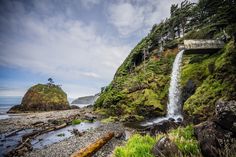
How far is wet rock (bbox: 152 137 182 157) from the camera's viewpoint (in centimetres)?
644

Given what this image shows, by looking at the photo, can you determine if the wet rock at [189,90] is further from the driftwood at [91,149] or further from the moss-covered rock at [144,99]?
the driftwood at [91,149]

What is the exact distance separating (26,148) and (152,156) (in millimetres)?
11140

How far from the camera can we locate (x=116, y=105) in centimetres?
3588

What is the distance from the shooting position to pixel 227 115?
5.55 m

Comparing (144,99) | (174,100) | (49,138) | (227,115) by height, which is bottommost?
(49,138)

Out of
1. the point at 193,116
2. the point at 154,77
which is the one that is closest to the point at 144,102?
the point at 154,77

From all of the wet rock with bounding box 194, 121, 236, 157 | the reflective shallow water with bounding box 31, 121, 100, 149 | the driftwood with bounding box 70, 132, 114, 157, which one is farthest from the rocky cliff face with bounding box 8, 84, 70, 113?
the wet rock with bounding box 194, 121, 236, 157

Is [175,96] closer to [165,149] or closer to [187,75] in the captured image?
[187,75]

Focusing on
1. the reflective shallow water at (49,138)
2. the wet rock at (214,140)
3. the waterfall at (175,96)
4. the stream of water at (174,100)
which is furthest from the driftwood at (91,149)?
the waterfall at (175,96)

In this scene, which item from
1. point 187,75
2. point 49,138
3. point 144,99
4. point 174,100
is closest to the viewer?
point 49,138

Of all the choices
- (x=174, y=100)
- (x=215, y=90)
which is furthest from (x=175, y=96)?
(x=215, y=90)

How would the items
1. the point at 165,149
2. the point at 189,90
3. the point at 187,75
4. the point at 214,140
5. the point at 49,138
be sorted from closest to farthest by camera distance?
the point at 214,140, the point at 165,149, the point at 49,138, the point at 189,90, the point at 187,75

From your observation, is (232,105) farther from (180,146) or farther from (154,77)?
(154,77)

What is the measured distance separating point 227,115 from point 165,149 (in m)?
2.41
